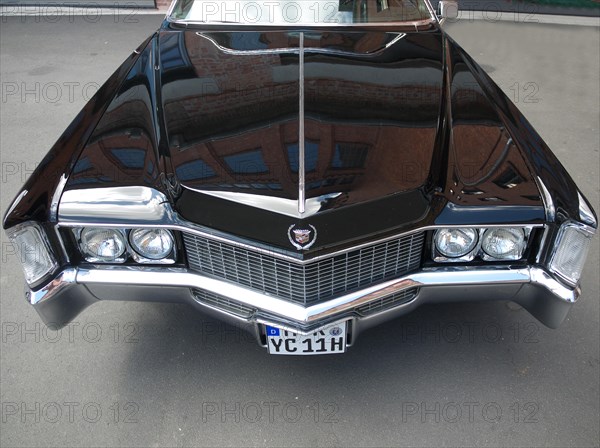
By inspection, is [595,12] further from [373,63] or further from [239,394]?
[239,394]

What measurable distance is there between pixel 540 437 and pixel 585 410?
0.26m

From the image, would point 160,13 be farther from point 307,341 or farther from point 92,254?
point 307,341

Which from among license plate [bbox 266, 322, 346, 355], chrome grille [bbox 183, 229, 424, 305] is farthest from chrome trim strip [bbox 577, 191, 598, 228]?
license plate [bbox 266, 322, 346, 355]

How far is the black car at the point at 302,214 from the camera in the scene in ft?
6.32

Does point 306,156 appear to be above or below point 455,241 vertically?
above

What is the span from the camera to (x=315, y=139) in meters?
2.13

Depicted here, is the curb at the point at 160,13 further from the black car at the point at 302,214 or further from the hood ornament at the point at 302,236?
the hood ornament at the point at 302,236

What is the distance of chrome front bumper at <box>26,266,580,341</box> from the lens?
2025mm

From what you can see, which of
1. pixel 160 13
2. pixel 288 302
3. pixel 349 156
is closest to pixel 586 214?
pixel 349 156

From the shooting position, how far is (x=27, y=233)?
2021mm

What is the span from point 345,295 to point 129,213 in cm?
84

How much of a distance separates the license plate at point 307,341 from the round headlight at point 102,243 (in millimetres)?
644

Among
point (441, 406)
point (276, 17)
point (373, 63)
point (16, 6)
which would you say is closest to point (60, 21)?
point (16, 6)

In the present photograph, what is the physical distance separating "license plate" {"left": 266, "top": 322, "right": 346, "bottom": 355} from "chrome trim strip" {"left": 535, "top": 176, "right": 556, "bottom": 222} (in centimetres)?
85
